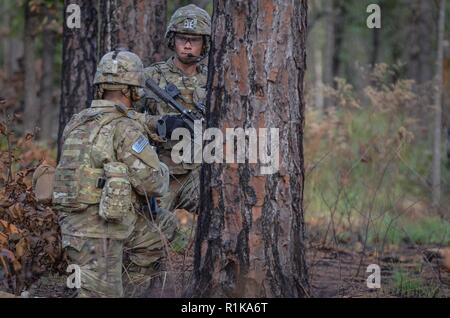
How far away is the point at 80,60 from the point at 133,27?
3.89ft

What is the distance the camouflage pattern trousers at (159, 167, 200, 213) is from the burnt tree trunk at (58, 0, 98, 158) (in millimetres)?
2065

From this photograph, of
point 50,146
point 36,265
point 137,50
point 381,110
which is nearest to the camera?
point 36,265

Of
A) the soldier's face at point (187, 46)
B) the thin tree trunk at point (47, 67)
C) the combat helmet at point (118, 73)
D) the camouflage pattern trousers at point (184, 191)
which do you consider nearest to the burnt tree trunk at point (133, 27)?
the soldier's face at point (187, 46)

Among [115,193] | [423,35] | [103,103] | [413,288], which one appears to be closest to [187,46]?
[103,103]

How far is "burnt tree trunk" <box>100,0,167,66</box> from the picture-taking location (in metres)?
8.30

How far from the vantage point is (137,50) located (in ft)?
27.3

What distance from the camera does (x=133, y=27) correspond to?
831 cm

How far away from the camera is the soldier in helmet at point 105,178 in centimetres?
574

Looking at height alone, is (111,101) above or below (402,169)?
above

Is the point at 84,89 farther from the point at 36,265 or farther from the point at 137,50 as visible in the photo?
the point at 36,265

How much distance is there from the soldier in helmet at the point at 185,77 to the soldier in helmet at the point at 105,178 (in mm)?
→ 1460

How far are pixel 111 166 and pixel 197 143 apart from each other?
1.56 m

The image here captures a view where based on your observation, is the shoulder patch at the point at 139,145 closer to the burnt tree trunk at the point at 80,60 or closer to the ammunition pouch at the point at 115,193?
the ammunition pouch at the point at 115,193
